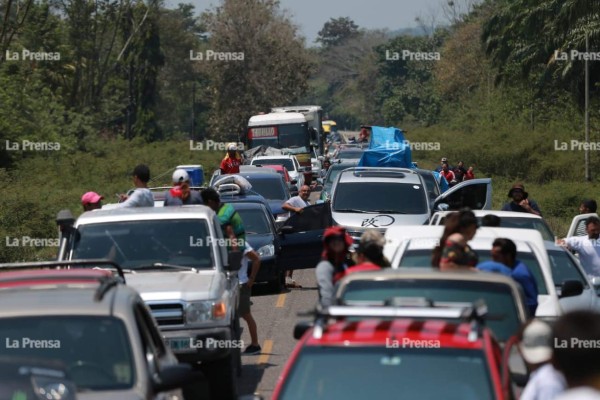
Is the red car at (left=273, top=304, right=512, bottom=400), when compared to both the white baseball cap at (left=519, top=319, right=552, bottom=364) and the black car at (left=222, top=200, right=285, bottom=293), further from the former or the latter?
the black car at (left=222, top=200, right=285, bottom=293)

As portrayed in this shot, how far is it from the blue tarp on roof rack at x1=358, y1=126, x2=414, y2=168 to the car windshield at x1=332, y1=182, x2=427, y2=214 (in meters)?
9.10

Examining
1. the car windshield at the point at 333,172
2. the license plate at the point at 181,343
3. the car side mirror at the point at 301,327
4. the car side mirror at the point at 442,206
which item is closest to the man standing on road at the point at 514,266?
the license plate at the point at 181,343

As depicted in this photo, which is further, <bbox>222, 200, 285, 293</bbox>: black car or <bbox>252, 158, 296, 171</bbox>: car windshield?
<bbox>252, 158, 296, 171</bbox>: car windshield

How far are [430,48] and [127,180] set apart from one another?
83009 millimetres

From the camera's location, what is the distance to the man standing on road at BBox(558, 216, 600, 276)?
51.5 feet

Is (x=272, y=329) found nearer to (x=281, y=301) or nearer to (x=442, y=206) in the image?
(x=281, y=301)

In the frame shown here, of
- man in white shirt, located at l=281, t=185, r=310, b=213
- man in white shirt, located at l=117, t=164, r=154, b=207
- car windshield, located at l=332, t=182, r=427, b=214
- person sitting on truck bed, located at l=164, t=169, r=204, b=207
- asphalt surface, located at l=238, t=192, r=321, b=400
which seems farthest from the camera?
car windshield, located at l=332, t=182, r=427, b=214

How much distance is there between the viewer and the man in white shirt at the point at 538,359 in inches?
218

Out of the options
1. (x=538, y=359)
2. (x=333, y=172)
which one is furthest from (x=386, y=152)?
(x=538, y=359)

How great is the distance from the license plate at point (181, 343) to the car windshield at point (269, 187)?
17037 millimetres

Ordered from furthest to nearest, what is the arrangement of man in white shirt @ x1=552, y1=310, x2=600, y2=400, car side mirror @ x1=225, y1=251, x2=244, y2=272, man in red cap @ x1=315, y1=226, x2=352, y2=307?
car side mirror @ x1=225, y1=251, x2=244, y2=272, man in red cap @ x1=315, y1=226, x2=352, y2=307, man in white shirt @ x1=552, y1=310, x2=600, y2=400

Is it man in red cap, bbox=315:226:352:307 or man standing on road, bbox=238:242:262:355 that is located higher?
man in red cap, bbox=315:226:352:307

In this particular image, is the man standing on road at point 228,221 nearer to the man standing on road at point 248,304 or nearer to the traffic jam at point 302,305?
the traffic jam at point 302,305

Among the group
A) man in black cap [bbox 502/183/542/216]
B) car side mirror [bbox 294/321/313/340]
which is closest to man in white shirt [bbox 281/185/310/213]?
man in black cap [bbox 502/183/542/216]
